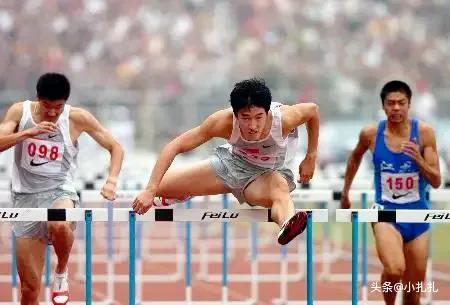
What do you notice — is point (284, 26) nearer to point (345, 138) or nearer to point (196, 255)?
point (345, 138)

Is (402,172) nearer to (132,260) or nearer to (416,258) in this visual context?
(416,258)

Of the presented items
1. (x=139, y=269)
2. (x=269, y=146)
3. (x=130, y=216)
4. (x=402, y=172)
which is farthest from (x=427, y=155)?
(x=139, y=269)

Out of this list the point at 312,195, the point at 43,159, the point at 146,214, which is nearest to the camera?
the point at 146,214

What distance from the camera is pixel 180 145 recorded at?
6184 mm

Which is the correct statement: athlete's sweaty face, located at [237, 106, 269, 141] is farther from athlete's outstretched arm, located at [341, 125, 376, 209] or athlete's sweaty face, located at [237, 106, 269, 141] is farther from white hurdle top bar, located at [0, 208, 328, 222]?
athlete's outstretched arm, located at [341, 125, 376, 209]

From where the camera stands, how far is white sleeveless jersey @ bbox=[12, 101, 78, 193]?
274 inches

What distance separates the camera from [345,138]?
19.3 metres

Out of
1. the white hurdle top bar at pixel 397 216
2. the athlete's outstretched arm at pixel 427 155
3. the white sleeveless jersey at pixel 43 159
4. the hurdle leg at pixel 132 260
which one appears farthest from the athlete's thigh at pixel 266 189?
the white sleeveless jersey at pixel 43 159

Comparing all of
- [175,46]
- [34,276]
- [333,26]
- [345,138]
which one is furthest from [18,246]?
[333,26]

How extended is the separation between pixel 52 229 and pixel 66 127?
0.69 metres

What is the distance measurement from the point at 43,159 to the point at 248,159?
136cm

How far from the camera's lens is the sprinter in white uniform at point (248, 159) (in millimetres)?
5980

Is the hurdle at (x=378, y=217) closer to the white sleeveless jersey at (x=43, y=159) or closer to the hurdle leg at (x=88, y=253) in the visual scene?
the hurdle leg at (x=88, y=253)

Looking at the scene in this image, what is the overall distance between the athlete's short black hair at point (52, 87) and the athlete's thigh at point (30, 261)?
94 centimetres
